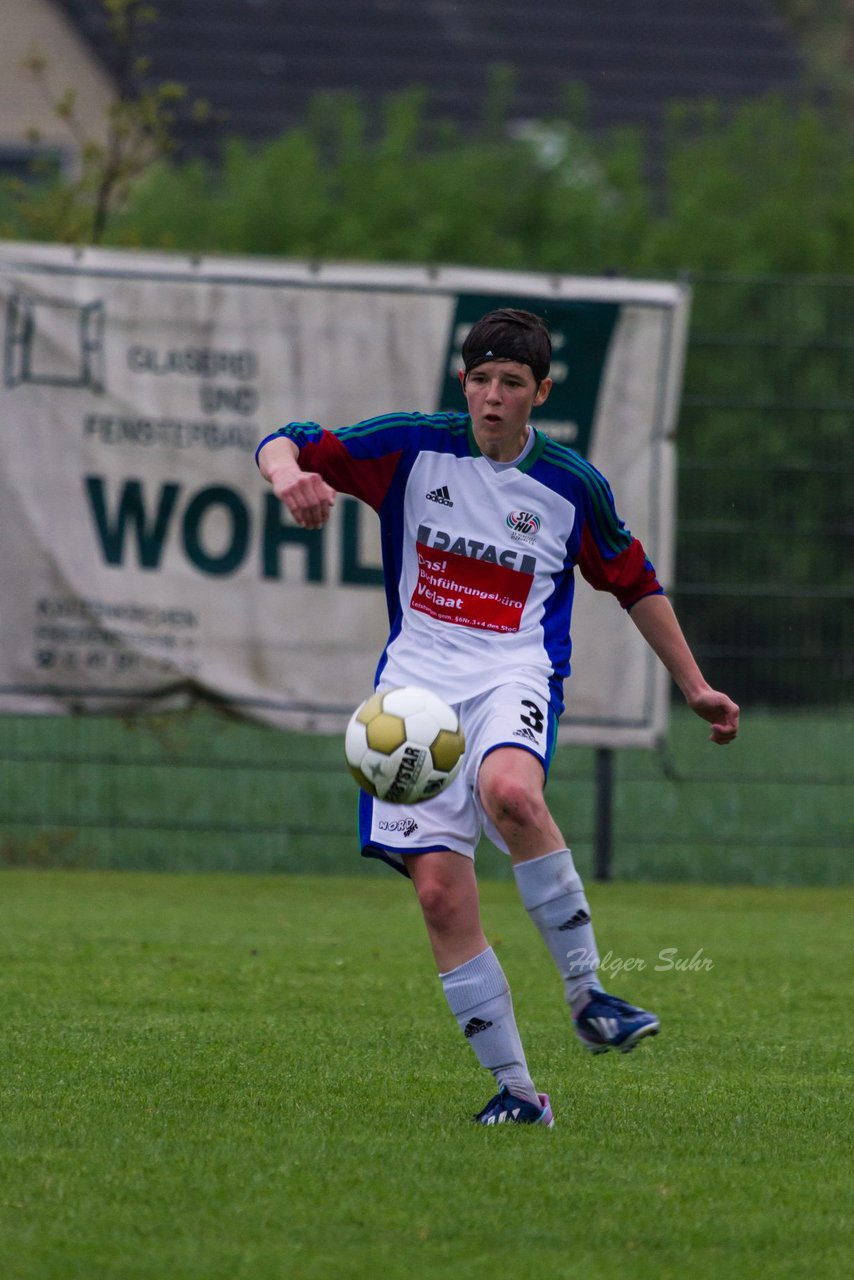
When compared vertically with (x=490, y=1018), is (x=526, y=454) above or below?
above

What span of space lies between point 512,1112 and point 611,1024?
0.40m

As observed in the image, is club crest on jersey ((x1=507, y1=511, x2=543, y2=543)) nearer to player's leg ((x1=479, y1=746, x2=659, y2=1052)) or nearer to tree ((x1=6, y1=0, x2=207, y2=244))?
player's leg ((x1=479, y1=746, x2=659, y2=1052))

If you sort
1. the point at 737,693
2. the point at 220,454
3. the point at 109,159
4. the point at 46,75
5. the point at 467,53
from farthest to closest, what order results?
1. the point at 467,53
2. the point at 46,75
3. the point at 109,159
4. the point at 737,693
5. the point at 220,454

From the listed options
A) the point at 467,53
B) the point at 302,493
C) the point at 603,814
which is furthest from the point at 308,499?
the point at 467,53

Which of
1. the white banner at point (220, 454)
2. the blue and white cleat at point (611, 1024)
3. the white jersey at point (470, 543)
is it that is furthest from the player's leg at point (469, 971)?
the white banner at point (220, 454)

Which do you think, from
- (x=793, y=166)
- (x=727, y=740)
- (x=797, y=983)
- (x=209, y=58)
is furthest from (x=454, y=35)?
(x=727, y=740)

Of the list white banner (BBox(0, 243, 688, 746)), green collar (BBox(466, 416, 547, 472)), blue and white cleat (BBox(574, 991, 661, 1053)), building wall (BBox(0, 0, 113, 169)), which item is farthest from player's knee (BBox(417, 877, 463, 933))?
building wall (BBox(0, 0, 113, 169))

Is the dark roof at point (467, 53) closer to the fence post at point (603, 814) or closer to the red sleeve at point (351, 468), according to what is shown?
the fence post at point (603, 814)

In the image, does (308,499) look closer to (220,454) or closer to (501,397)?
(501,397)

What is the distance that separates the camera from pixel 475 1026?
5.12m

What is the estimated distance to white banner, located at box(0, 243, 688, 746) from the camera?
11.0 m

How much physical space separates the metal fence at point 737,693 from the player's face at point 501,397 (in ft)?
19.4

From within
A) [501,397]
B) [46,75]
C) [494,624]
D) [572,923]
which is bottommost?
[572,923]

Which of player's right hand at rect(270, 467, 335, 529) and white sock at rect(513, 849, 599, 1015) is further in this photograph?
white sock at rect(513, 849, 599, 1015)
